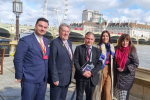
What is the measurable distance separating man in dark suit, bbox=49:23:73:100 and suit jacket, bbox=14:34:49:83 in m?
0.14

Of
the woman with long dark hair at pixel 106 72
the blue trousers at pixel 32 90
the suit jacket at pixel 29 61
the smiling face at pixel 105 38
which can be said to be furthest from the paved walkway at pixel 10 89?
the smiling face at pixel 105 38

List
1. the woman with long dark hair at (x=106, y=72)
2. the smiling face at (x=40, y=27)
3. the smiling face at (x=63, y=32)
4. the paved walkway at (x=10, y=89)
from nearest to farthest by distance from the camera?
the smiling face at (x=40, y=27)
the smiling face at (x=63, y=32)
the woman with long dark hair at (x=106, y=72)
the paved walkway at (x=10, y=89)

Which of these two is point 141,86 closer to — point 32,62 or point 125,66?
point 125,66

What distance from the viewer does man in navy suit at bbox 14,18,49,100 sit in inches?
70.1

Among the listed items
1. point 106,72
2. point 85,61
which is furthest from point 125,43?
point 85,61

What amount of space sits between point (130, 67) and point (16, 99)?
204 centimetres

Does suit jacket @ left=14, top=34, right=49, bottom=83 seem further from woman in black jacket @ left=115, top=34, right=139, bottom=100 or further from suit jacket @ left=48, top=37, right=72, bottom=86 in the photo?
woman in black jacket @ left=115, top=34, right=139, bottom=100

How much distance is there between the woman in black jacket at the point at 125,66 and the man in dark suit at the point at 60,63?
0.78m

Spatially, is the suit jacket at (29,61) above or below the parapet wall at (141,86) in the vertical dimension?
above

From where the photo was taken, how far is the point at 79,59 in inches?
88.0

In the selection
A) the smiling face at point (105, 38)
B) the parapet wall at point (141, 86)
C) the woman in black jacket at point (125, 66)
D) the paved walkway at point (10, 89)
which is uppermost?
the smiling face at point (105, 38)

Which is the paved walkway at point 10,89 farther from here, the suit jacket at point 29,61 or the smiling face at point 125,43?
the smiling face at point 125,43

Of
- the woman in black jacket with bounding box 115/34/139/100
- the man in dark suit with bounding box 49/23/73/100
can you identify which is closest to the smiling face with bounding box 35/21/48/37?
the man in dark suit with bounding box 49/23/73/100

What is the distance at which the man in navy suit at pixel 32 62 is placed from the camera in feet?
5.84
